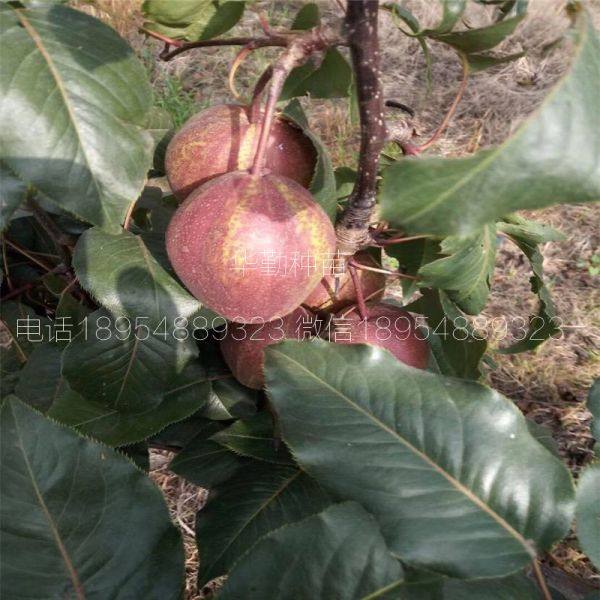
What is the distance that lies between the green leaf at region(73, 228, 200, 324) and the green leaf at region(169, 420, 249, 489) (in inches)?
11.4

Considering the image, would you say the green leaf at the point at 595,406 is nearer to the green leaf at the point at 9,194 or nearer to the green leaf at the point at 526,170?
the green leaf at the point at 526,170

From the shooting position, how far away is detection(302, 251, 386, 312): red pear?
808mm

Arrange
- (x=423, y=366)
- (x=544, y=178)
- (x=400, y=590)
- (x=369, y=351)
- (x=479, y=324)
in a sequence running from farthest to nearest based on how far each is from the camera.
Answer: (x=479, y=324) → (x=423, y=366) → (x=369, y=351) → (x=400, y=590) → (x=544, y=178)

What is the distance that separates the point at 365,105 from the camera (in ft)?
1.74

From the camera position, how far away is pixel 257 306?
2.06 ft

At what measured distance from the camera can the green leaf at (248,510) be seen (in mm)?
789

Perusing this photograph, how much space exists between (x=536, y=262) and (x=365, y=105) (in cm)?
39

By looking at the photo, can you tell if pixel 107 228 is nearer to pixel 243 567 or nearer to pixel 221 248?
pixel 221 248

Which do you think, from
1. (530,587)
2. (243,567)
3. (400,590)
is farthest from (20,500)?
(530,587)

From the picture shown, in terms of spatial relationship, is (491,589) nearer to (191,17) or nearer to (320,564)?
(320,564)

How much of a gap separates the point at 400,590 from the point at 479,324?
1.46 meters

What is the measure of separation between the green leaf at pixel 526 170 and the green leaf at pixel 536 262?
0.38 m

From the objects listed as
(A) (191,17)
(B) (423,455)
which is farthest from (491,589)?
(A) (191,17)

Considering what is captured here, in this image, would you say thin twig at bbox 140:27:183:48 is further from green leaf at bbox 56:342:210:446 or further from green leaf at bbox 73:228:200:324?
green leaf at bbox 56:342:210:446
